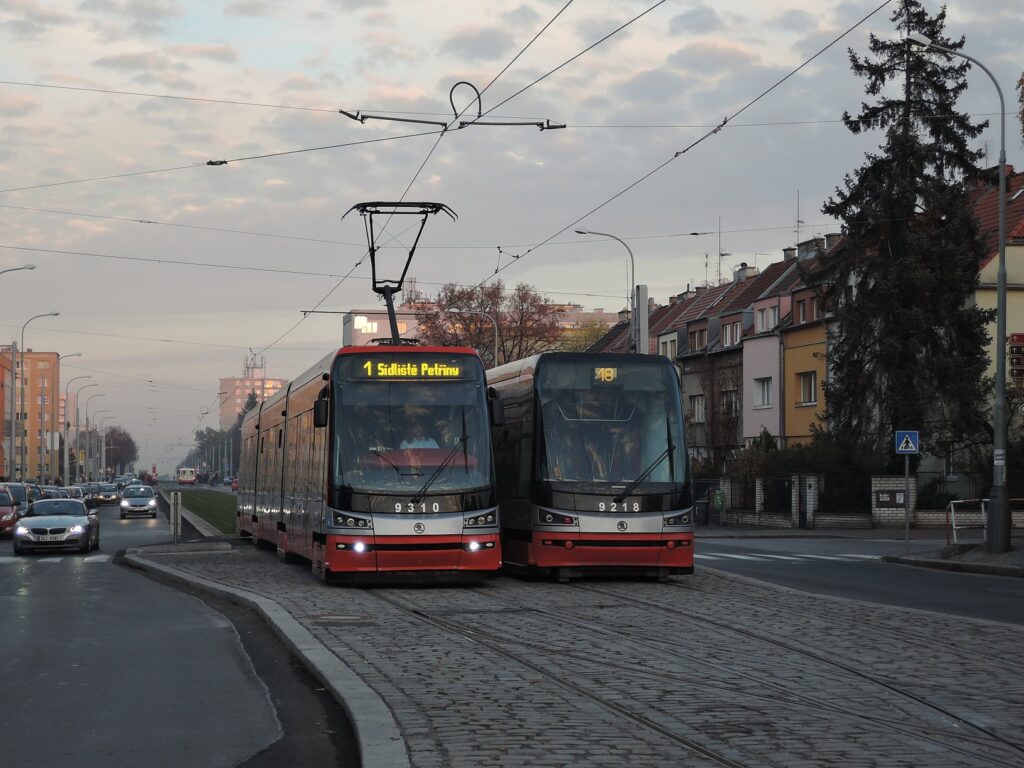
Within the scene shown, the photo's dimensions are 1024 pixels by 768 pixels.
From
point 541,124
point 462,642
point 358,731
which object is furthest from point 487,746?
point 541,124

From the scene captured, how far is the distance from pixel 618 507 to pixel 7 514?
2720 cm

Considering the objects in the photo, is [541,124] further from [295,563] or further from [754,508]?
[754,508]

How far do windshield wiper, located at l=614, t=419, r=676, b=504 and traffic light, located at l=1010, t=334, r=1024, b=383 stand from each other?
70.7 ft

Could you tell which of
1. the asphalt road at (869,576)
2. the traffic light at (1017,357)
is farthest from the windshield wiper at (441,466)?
the traffic light at (1017,357)

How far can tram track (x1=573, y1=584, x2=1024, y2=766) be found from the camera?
806 centimetres

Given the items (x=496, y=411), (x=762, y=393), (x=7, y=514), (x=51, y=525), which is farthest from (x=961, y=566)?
(x=762, y=393)

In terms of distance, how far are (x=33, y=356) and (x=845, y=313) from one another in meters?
153

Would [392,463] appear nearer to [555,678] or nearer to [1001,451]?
[555,678]

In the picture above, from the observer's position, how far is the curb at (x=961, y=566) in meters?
25.9

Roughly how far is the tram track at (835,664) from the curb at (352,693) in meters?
2.94

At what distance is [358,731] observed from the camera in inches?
310

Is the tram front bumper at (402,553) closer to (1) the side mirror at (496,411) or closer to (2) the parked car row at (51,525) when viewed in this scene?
(1) the side mirror at (496,411)

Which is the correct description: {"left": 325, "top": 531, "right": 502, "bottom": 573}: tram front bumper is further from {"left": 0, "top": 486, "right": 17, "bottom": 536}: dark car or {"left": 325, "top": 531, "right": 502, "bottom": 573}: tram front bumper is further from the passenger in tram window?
{"left": 0, "top": 486, "right": 17, "bottom": 536}: dark car

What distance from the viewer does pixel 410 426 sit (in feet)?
63.7
